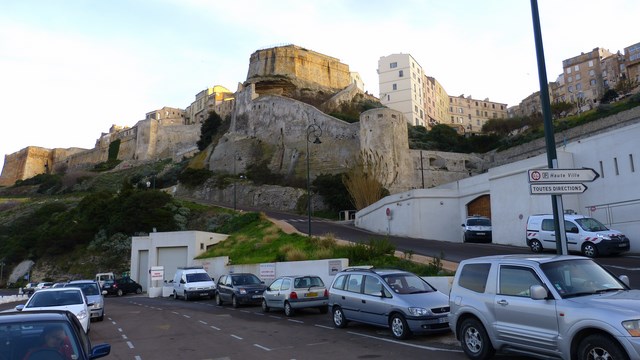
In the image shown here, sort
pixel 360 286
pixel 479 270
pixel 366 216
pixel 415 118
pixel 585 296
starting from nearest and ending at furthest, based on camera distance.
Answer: pixel 585 296
pixel 479 270
pixel 360 286
pixel 366 216
pixel 415 118

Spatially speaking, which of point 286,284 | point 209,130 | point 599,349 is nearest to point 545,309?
point 599,349

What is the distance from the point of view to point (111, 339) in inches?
507

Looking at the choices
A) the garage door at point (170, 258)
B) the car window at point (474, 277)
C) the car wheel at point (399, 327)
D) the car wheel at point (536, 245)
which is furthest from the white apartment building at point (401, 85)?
the car window at point (474, 277)

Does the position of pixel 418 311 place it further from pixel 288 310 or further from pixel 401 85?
pixel 401 85

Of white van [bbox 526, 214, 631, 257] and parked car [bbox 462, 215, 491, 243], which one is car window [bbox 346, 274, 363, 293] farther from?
parked car [bbox 462, 215, 491, 243]

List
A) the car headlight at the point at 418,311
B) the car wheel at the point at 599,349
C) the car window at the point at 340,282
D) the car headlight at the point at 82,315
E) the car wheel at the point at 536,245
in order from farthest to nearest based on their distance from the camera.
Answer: the car wheel at the point at 536,245, the car window at the point at 340,282, the car headlight at the point at 82,315, the car headlight at the point at 418,311, the car wheel at the point at 599,349

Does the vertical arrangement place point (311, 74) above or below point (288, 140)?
above

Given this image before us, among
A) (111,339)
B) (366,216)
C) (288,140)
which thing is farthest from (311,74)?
(111,339)

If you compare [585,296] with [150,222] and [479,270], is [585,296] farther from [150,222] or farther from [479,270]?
[150,222]

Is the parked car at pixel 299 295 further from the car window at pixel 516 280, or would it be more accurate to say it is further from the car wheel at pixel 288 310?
the car window at pixel 516 280

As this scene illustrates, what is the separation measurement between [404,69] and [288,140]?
30.2 metres

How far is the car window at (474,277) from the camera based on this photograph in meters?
8.03

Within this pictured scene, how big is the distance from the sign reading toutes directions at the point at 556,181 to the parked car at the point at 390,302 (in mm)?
3413

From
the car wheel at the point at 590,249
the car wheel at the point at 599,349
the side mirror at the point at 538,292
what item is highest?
the car wheel at the point at 590,249
